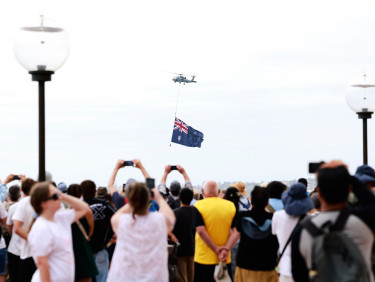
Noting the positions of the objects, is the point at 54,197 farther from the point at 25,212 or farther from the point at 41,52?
the point at 41,52

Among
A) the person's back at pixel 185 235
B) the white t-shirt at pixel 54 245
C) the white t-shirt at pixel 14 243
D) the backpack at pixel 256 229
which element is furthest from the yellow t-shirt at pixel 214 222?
the white t-shirt at pixel 54 245

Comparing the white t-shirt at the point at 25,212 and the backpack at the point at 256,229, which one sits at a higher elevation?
the white t-shirt at the point at 25,212

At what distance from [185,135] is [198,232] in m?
17.6

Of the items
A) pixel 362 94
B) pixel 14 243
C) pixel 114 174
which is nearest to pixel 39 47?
pixel 114 174

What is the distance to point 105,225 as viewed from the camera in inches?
394

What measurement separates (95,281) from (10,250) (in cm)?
148

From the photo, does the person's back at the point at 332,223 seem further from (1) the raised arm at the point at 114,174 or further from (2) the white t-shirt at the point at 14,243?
(2) the white t-shirt at the point at 14,243

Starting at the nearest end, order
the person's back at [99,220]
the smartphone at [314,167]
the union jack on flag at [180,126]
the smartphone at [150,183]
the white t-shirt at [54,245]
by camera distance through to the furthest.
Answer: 1. the smartphone at [314,167]
2. the white t-shirt at [54,245]
3. the smartphone at [150,183]
4. the person's back at [99,220]
5. the union jack on flag at [180,126]

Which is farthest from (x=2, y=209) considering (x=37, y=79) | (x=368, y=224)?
(x=368, y=224)

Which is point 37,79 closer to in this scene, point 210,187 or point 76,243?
point 76,243

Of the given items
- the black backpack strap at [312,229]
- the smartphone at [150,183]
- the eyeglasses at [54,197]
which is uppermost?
the smartphone at [150,183]

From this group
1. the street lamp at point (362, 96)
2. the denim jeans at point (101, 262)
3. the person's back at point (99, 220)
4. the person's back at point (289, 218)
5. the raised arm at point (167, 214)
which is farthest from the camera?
the street lamp at point (362, 96)

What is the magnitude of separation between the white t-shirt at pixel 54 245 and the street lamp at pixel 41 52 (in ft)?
6.91

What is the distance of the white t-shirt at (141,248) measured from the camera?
689cm
